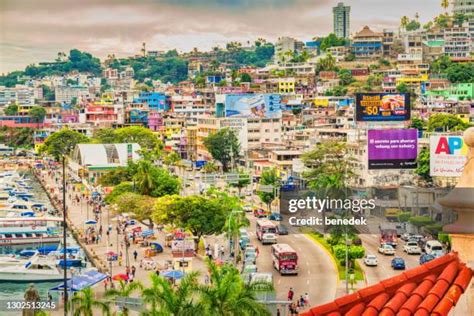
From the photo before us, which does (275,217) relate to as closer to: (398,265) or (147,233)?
(147,233)

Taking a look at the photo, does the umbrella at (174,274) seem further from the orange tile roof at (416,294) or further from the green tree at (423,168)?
the orange tile roof at (416,294)

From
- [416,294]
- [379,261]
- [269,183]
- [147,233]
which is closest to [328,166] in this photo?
[269,183]

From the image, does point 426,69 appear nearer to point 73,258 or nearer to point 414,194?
point 414,194

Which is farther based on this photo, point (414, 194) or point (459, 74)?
point (459, 74)

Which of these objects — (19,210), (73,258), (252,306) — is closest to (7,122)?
(19,210)

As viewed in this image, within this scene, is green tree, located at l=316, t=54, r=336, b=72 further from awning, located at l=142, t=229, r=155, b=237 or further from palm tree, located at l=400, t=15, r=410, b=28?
awning, located at l=142, t=229, r=155, b=237

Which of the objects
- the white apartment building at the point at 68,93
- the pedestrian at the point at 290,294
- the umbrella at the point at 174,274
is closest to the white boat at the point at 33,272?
the umbrella at the point at 174,274
